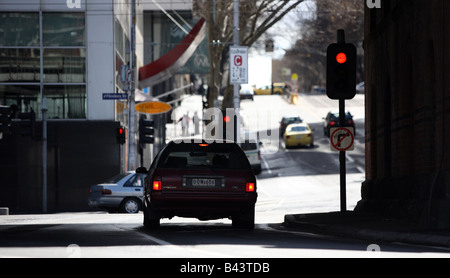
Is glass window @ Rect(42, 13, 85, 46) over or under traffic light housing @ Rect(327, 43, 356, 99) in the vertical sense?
over

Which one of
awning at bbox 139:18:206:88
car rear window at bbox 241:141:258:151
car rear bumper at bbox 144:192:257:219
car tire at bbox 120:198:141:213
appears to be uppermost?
awning at bbox 139:18:206:88

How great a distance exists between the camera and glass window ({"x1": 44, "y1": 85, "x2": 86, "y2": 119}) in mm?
36906

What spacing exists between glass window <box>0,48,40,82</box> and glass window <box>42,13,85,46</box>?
0.75 meters

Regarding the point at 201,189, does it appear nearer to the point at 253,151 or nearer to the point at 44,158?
the point at 44,158

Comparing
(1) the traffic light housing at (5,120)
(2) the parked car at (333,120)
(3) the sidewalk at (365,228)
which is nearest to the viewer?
(3) the sidewalk at (365,228)

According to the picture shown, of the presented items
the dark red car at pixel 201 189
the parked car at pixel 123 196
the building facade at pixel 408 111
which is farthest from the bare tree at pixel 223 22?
the dark red car at pixel 201 189

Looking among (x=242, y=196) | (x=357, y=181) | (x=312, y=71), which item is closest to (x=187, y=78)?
(x=312, y=71)

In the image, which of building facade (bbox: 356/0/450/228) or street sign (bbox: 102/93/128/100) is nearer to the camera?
building facade (bbox: 356/0/450/228)

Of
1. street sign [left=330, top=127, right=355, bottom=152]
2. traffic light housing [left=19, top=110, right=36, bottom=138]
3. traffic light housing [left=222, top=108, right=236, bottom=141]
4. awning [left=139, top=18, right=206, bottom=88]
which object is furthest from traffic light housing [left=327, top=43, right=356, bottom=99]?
awning [left=139, top=18, right=206, bottom=88]

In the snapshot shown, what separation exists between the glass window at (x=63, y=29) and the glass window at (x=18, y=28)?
15.3 inches

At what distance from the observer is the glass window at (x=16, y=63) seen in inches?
1447

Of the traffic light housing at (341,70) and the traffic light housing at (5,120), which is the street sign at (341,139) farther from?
the traffic light housing at (5,120)

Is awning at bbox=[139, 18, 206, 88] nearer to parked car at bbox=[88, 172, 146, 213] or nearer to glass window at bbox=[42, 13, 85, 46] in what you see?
glass window at bbox=[42, 13, 85, 46]

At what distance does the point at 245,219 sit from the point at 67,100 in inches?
807
